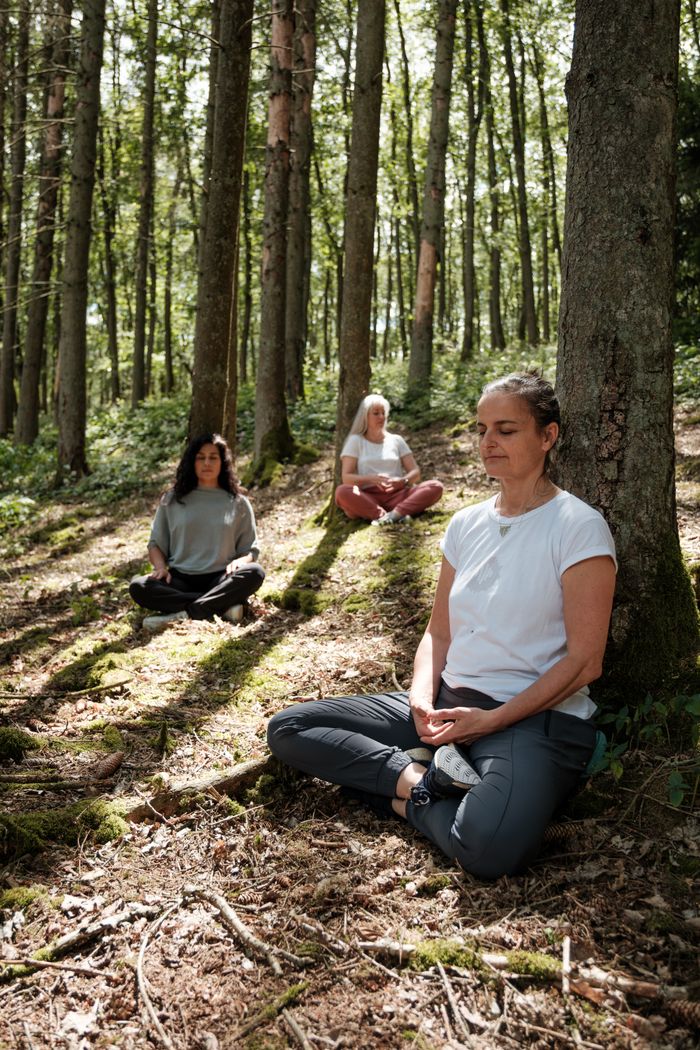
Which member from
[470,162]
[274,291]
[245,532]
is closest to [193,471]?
[245,532]

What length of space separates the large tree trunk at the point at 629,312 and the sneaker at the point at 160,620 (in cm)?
378

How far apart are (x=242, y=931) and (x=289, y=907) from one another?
21 cm

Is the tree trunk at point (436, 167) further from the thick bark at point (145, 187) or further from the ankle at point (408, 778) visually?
the ankle at point (408, 778)

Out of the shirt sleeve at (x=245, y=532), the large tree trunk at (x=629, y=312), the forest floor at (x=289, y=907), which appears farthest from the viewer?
the shirt sleeve at (x=245, y=532)

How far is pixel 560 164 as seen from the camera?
86.5 ft

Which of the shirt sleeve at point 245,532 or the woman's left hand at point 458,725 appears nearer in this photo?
the woman's left hand at point 458,725

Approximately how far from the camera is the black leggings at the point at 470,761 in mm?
2787

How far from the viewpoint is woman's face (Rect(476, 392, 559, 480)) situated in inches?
122

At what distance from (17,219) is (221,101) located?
10843 millimetres

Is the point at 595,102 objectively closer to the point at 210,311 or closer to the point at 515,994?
the point at 515,994

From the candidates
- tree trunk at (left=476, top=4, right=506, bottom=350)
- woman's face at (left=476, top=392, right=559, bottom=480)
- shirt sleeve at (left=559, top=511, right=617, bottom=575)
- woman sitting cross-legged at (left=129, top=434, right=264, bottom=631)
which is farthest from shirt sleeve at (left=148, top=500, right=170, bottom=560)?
tree trunk at (left=476, top=4, right=506, bottom=350)

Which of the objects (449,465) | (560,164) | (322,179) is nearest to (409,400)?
(449,465)

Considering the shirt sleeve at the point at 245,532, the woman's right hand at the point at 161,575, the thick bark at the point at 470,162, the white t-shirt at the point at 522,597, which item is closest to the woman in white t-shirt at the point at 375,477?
the shirt sleeve at the point at 245,532

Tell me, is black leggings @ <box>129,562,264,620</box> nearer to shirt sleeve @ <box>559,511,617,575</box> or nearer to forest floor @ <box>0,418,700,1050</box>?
forest floor @ <box>0,418,700,1050</box>
